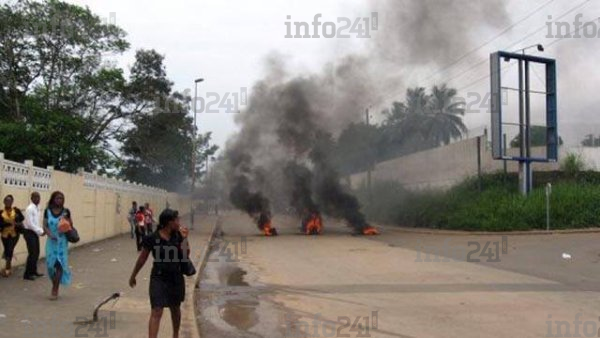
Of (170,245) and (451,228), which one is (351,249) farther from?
(170,245)

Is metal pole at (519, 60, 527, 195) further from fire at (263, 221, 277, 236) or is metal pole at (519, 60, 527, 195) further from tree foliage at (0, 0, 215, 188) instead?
tree foliage at (0, 0, 215, 188)

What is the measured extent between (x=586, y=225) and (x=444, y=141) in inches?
1311

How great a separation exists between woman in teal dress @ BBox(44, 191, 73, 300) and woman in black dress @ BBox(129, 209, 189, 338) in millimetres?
3100

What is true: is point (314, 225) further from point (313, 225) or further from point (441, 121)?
point (441, 121)

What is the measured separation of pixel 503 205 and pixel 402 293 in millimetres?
16682

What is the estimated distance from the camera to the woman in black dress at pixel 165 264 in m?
6.22

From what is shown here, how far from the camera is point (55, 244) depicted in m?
9.02

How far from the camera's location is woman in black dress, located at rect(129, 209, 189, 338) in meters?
6.22

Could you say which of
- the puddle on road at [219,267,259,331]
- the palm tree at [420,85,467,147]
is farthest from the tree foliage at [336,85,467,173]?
the puddle on road at [219,267,259,331]

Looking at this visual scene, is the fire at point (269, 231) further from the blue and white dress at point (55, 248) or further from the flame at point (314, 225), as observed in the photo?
the blue and white dress at point (55, 248)

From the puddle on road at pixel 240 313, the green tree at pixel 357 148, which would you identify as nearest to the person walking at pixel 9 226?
the puddle on road at pixel 240 313

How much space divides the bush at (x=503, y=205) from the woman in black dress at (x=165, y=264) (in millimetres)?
21253

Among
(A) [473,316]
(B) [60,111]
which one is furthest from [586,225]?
(B) [60,111]

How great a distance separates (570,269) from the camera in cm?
1525
